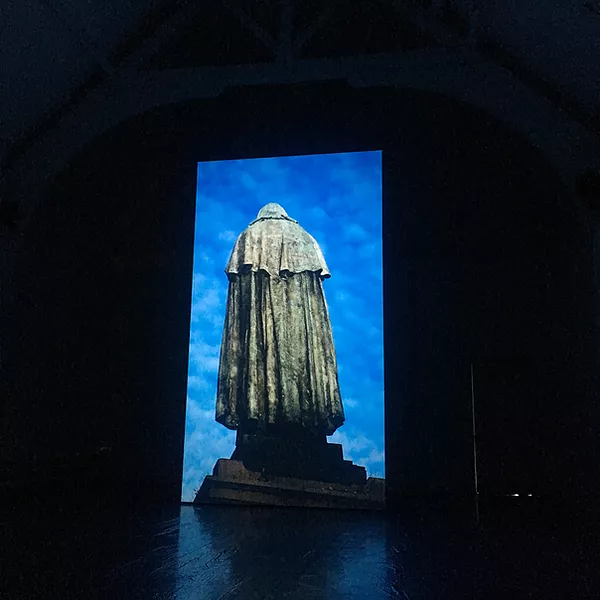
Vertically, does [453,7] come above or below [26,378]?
above

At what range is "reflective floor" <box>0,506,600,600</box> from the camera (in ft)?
5.62

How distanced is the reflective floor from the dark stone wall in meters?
1.12

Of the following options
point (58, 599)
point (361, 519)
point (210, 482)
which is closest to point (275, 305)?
point (210, 482)

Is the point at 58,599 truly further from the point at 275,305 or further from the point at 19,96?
the point at 19,96

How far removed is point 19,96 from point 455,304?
139 inches

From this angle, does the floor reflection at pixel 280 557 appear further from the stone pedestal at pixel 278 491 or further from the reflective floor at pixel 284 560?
the stone pedestal at pixel 278 491

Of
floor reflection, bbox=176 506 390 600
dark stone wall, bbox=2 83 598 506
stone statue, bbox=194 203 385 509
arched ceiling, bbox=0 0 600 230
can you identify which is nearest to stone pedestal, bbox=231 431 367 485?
stone statue, bbox=194 203 385 509

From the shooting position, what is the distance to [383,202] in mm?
4949

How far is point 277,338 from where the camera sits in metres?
4.81

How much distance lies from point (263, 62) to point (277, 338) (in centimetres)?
221

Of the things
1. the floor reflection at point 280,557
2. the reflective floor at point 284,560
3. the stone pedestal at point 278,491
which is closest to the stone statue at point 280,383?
the stone pedestal at point 278,491

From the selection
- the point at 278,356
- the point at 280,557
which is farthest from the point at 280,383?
the point at 280,557

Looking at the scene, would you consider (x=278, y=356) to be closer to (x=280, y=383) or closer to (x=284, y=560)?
(x=280, y=383)

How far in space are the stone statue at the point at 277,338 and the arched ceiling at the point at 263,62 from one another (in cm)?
131
